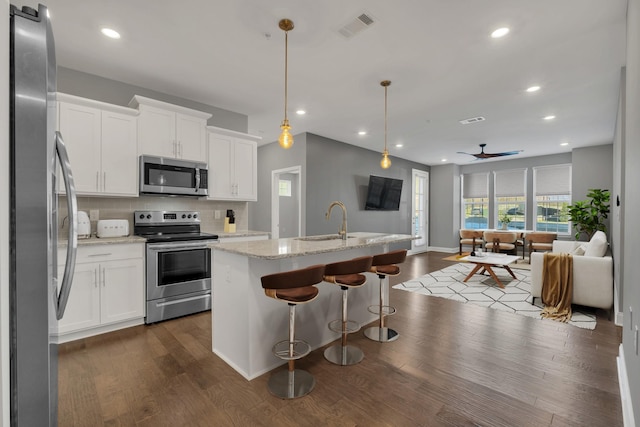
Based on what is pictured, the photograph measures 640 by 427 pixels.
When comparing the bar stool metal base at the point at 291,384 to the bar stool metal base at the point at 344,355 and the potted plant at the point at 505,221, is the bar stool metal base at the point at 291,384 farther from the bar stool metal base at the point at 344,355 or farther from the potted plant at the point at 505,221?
the potted plant at the point at 505,221

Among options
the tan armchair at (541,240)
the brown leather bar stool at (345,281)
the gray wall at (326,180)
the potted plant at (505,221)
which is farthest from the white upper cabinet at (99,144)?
the potted plant at (505,221)

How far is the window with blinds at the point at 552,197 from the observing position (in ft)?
25.5

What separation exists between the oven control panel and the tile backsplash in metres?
0.16

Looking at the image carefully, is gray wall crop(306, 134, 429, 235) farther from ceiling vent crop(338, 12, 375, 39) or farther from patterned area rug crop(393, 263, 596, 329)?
ceiling vent crop(338, 12, 375, 39)

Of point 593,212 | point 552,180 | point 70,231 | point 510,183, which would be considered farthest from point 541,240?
point 70,231

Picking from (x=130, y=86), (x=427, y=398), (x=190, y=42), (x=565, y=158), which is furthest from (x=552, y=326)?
(x=565, y=158)

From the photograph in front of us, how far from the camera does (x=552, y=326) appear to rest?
334 cm

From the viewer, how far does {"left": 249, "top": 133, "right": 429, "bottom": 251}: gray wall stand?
5.91 metres

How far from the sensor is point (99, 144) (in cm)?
325

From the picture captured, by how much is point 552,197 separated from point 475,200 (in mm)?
1923

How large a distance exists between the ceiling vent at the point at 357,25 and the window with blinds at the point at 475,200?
799 cm

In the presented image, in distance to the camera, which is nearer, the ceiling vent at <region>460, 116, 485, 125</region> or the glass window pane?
the ceiling vent at <region>460, 116, 485, 125</region>

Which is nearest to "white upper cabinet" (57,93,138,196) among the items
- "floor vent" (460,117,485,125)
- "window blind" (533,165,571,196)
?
"floor vent" (460,117,485,125)

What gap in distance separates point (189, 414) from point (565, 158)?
31.4ft
